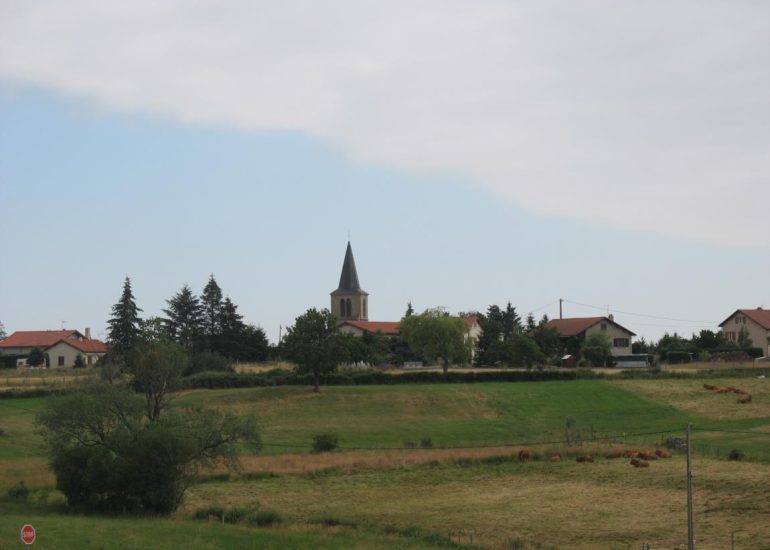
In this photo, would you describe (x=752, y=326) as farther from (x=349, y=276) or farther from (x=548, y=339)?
(x=349, y=276)

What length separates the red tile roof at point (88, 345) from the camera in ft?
468

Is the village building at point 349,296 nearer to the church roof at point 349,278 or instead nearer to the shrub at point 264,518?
the church roof at point 349,278

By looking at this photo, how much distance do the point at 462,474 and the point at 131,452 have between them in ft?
64.8

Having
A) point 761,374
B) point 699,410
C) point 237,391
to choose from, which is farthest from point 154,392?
point 761,374

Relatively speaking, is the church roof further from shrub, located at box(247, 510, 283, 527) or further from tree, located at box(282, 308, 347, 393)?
shrub, located at box(247, 510, 283, 527)

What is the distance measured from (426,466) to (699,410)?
1284 inches

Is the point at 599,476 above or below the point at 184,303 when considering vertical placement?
below

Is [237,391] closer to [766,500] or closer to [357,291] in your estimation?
[766,500]

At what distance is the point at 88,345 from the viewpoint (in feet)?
485

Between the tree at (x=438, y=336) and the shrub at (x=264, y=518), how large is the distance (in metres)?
71.0

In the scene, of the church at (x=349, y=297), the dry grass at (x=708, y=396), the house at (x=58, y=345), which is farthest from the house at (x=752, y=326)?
the house at (x=58, y=345)

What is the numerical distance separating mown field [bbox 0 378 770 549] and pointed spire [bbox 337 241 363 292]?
258 feet

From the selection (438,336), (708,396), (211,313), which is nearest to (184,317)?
(211,313)

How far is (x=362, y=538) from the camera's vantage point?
38.8 m
